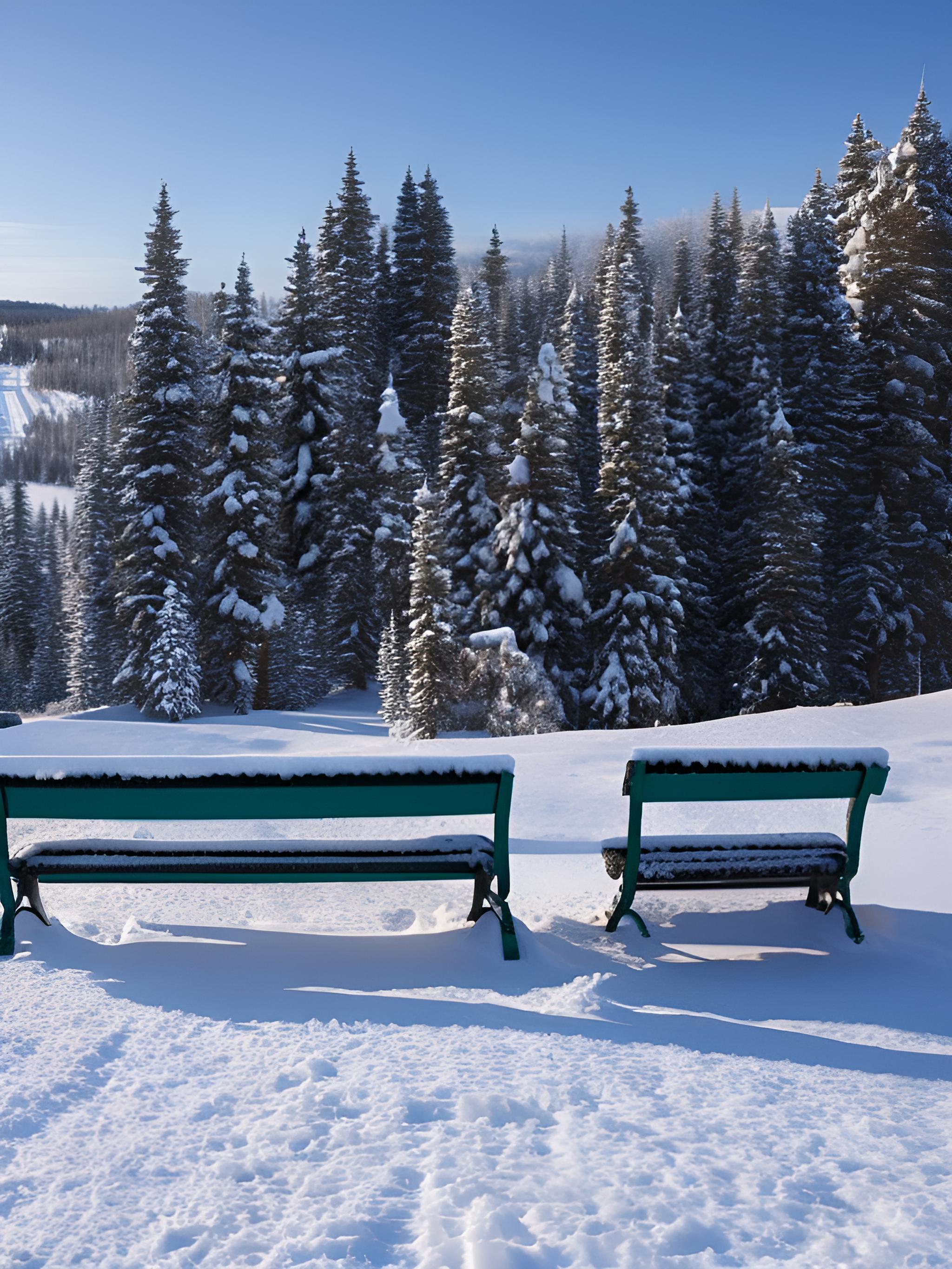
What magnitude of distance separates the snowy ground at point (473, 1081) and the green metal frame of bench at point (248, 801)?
1.26 feet

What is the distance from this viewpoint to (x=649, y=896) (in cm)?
561

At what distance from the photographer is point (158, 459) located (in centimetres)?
3341

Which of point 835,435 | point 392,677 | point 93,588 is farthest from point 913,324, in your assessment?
point 93,588

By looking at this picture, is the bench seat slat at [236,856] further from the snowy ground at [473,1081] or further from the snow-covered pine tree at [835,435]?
the snow-covered pine tree at [835,435]

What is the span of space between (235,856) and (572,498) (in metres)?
28.7

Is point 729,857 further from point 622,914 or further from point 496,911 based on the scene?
point 496,911

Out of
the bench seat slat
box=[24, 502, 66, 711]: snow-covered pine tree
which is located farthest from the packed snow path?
the bench seat slat

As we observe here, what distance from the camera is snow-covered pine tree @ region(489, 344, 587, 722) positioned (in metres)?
31.4


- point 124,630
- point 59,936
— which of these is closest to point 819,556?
point 124,630

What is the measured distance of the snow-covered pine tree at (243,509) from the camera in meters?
32.6

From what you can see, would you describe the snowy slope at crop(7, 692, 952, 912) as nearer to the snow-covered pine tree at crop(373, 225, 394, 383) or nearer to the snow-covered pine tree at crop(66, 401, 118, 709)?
the snow-covered pine tree at crop(66, 401, 118, 709)

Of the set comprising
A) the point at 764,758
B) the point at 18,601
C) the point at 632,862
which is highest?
the point at 18,601

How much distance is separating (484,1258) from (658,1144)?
0.77 m

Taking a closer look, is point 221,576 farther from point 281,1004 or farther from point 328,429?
point 281,1004
